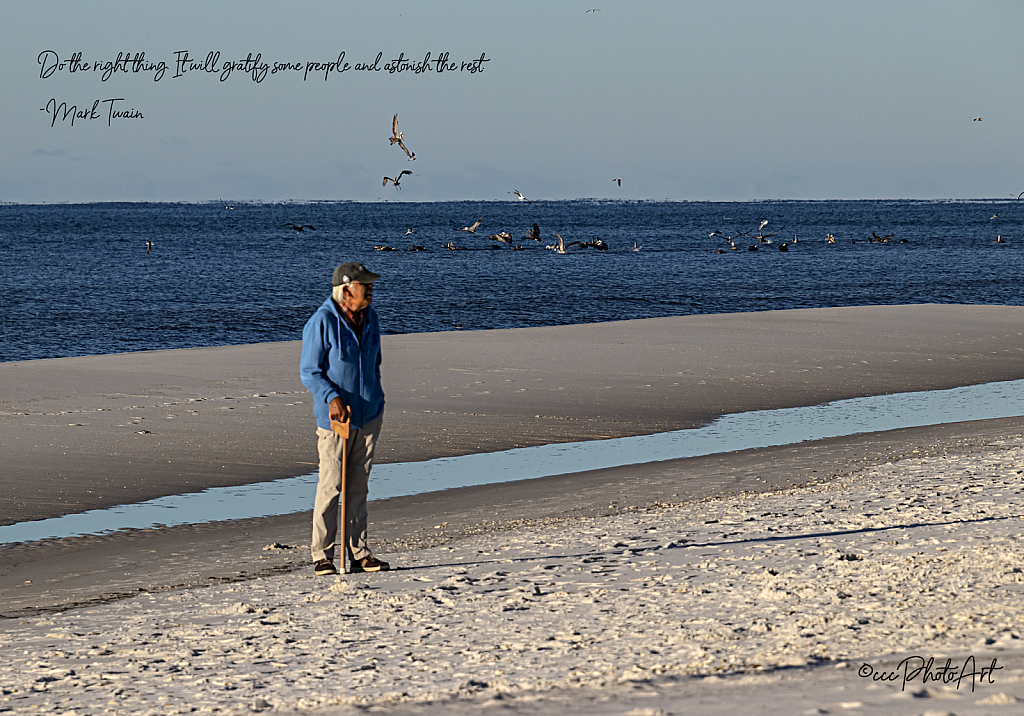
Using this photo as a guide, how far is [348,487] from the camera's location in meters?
6.25

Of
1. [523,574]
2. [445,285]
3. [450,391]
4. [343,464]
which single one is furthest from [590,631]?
[445,285]

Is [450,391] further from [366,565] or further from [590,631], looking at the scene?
[590,631]

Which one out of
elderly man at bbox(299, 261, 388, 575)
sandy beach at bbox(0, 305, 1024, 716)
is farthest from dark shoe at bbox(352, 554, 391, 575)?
elderly man at bbox(299, 261, 388, 575)

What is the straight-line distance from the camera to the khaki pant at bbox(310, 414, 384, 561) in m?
6.12

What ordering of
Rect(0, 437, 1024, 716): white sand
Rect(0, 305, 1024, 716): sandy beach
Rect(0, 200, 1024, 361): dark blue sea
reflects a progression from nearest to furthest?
Rect(0, 437, 1024, 716): white sand
Rect(0, 305, 1024, 716): sandy beach
Rect(0, 200, 1024, 361): dark blue sea

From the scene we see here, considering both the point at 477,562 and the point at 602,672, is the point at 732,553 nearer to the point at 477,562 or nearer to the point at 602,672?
the point at 477,562

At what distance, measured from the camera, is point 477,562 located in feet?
22.0

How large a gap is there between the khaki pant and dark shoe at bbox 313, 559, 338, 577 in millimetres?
26

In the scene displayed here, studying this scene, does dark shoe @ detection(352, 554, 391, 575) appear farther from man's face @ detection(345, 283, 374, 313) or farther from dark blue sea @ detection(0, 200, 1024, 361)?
dark blue sea @ detection(0, 200, 1024, 361)

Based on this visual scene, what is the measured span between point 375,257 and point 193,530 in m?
60.8

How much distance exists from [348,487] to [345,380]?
0.61 meters

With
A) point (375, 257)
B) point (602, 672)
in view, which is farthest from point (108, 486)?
point (375, 257)

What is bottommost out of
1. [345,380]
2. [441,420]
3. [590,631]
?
[590,631]

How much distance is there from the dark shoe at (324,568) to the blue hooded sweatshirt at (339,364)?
2.66 feet
